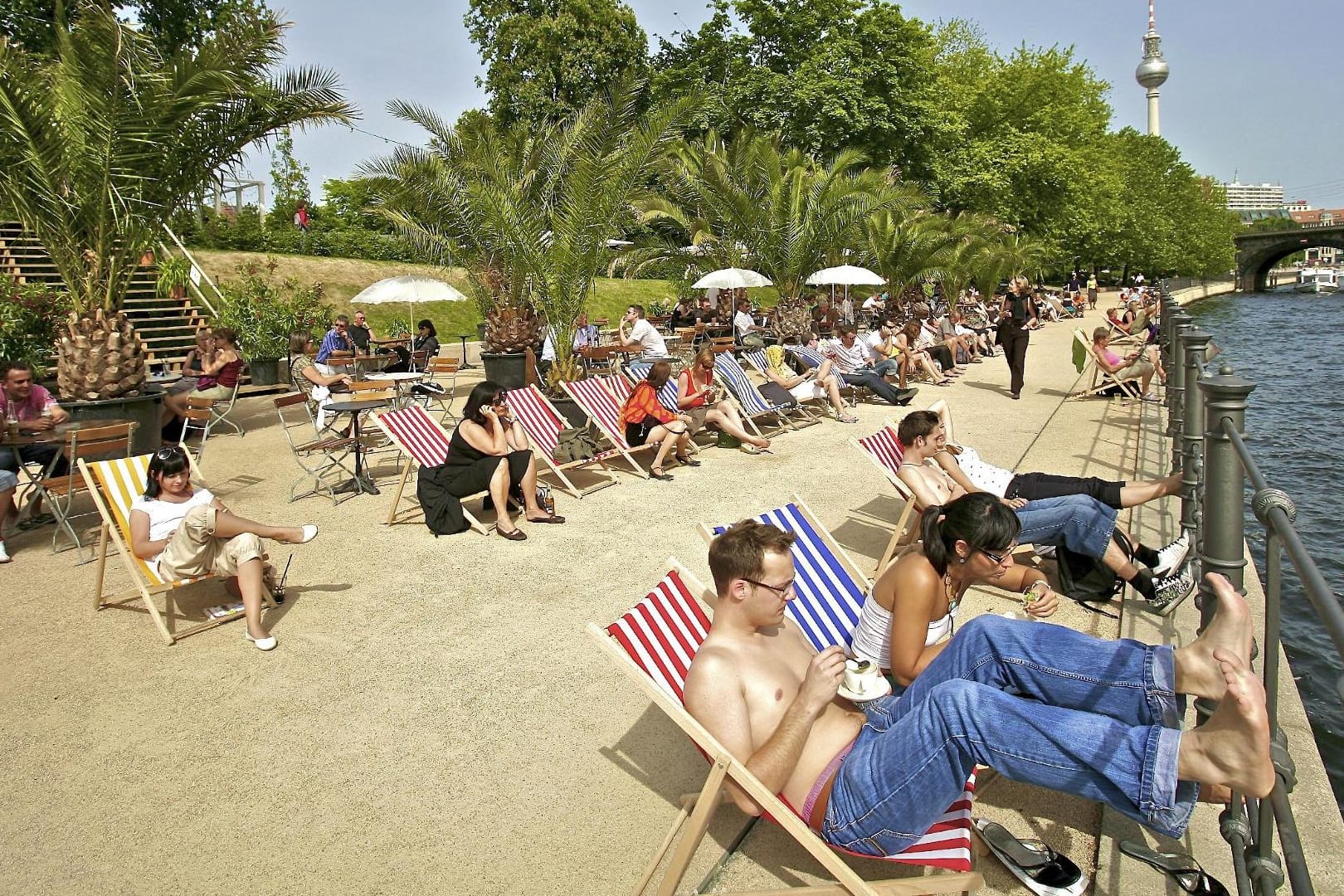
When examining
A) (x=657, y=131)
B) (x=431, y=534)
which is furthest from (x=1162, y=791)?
(x=657, y=131)

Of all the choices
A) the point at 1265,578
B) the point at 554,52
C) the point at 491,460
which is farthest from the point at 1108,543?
the point at 554,52

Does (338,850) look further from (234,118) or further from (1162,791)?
(234,118)

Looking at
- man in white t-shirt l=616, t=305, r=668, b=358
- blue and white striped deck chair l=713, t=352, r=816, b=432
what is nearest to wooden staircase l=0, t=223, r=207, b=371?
man in white t-shirt l=616, t=305, r=668, b=358

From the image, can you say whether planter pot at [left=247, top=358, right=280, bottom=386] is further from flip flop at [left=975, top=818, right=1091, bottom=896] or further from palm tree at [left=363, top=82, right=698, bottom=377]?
flip flop at [left=975, top=818, right=1091, bottom=896]

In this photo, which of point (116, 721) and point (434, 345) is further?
point (434, 345)

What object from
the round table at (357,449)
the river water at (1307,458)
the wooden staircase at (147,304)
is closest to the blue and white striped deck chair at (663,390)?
the round table at (357,449)

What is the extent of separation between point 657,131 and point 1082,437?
592cm

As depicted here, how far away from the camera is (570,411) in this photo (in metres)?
10.2

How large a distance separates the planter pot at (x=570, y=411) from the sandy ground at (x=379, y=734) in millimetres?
3633

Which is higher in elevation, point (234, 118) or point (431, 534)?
point (234, 118)

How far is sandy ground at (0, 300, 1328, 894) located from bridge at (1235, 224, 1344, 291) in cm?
8075

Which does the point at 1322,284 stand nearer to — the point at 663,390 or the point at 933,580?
the point at 663,390

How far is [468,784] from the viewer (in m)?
3.36

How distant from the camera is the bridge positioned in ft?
230
